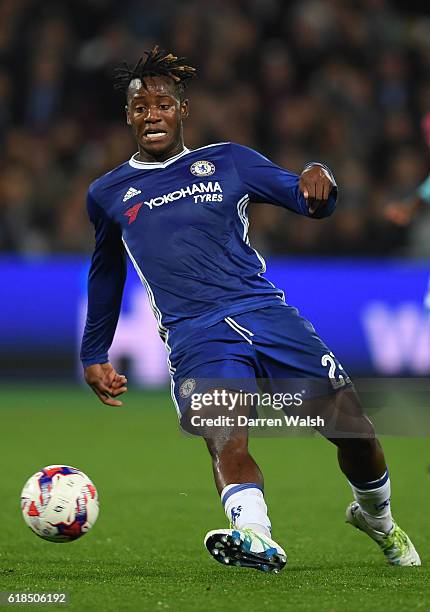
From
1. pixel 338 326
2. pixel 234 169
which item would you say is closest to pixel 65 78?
pixel 338 326

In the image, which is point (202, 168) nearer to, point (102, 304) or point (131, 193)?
point (131, 193)

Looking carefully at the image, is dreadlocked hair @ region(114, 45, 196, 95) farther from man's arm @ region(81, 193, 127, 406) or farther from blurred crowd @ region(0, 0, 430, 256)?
blurred crowd @ region(0, 0, 430, 256)

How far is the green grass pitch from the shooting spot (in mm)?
4422

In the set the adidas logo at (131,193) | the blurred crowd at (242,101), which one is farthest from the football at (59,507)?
the blurred crowd at (242,101)

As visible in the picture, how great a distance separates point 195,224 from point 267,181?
1.08ft

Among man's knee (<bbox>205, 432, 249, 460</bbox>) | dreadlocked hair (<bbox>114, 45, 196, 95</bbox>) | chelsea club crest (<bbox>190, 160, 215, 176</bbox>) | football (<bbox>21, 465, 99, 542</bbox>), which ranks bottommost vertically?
football (<bbox>21, 465, 99, 542</bbox>)

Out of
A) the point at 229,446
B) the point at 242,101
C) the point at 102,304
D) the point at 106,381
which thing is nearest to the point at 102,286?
the point at 102,304

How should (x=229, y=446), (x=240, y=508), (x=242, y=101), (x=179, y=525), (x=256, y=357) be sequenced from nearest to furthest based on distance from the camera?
(x=240, y=508)
(x=229, y=446)
(x=256, y=357)
(x=179, y=525)
(x=242, y=101)

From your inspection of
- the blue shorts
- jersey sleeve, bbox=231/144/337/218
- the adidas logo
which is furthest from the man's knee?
the adidas logo

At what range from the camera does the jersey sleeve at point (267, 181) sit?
16.0 feet

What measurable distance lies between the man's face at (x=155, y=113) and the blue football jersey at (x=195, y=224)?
0.31 ft

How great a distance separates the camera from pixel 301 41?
14.8m

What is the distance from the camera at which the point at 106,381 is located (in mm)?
5355

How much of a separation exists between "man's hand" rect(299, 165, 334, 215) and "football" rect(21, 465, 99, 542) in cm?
145
